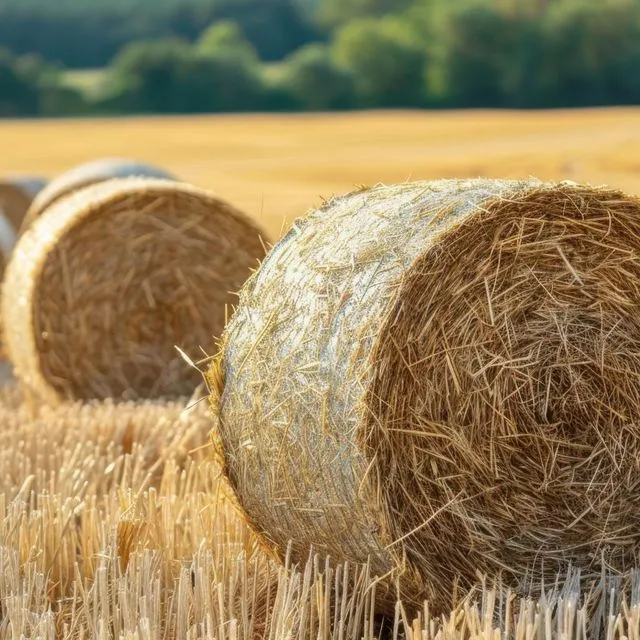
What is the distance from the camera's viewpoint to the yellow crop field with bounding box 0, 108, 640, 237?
45.6 ft

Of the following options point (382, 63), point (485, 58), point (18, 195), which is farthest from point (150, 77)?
point (18, 195)

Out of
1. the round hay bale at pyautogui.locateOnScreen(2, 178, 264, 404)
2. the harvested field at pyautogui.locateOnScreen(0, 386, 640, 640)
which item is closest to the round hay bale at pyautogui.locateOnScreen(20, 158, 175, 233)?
the round hay bale at pyautogui.locateOnScreen(2, 178, 264, 404)

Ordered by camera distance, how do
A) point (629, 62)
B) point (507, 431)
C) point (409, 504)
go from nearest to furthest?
point (409, 504)
point (507, 431)
point (629, 62)

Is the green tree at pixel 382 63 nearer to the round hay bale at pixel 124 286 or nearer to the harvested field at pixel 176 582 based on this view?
the round hay bale at pixel 124 286

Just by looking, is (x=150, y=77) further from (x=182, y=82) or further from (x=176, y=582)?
(x=176, y=582)

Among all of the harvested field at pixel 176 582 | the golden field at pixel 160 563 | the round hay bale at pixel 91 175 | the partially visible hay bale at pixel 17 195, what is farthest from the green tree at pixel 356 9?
the harvested field at pixel 176 582

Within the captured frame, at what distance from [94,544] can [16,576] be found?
39 centimetres

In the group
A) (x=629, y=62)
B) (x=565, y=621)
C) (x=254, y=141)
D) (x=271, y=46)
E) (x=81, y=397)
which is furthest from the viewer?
(x=271, y=46)

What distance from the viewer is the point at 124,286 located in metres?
6.62

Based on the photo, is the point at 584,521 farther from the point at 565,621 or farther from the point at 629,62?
the point at 629,62

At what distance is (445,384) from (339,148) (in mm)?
14210

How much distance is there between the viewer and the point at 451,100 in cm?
1596

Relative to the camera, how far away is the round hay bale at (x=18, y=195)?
39.2ft

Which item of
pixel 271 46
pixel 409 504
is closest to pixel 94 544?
pixel 409 504
